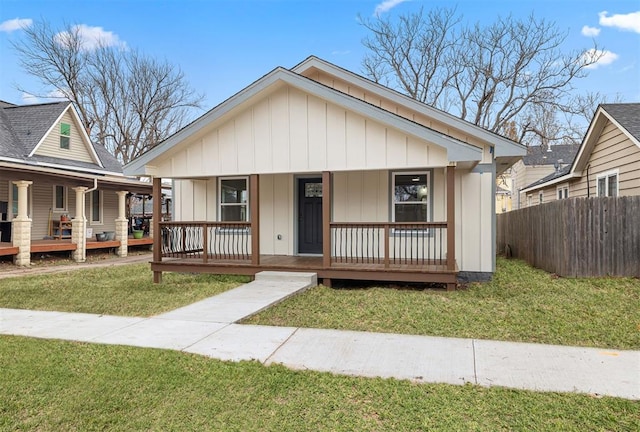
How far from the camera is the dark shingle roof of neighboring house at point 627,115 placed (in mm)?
9560

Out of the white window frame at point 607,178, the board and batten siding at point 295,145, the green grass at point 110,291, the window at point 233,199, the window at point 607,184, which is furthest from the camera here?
the window at point 607,184

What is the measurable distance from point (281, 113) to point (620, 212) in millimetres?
6944

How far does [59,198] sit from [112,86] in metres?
16.2

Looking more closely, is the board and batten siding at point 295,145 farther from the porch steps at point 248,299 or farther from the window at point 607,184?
the window at point 607,184

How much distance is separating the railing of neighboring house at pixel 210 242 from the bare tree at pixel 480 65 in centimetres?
1943

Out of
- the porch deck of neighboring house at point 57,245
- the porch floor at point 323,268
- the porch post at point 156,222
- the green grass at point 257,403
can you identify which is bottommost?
the green grass at point 257,403

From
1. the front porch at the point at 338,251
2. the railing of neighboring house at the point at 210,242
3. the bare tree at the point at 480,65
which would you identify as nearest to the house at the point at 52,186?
the railing of neighboring house at the point at 210,242

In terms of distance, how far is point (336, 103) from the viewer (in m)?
7.74

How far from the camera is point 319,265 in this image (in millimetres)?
8445

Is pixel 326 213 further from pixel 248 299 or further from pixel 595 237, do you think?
pixel 595 237

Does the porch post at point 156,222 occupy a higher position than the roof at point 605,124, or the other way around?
the roof at point 605,124

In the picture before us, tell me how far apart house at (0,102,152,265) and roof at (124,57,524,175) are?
585 centimetres

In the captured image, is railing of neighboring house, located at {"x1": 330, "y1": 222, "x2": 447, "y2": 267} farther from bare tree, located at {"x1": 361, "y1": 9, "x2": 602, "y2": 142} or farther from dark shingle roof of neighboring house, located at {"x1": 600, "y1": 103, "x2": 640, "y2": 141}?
bare tree, located at {"x1": 361, "y1": 9, "x2": 602, "y2": 142}

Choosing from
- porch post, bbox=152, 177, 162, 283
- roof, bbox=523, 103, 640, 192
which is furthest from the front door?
roof, bbox=523, 103, 640, 192
